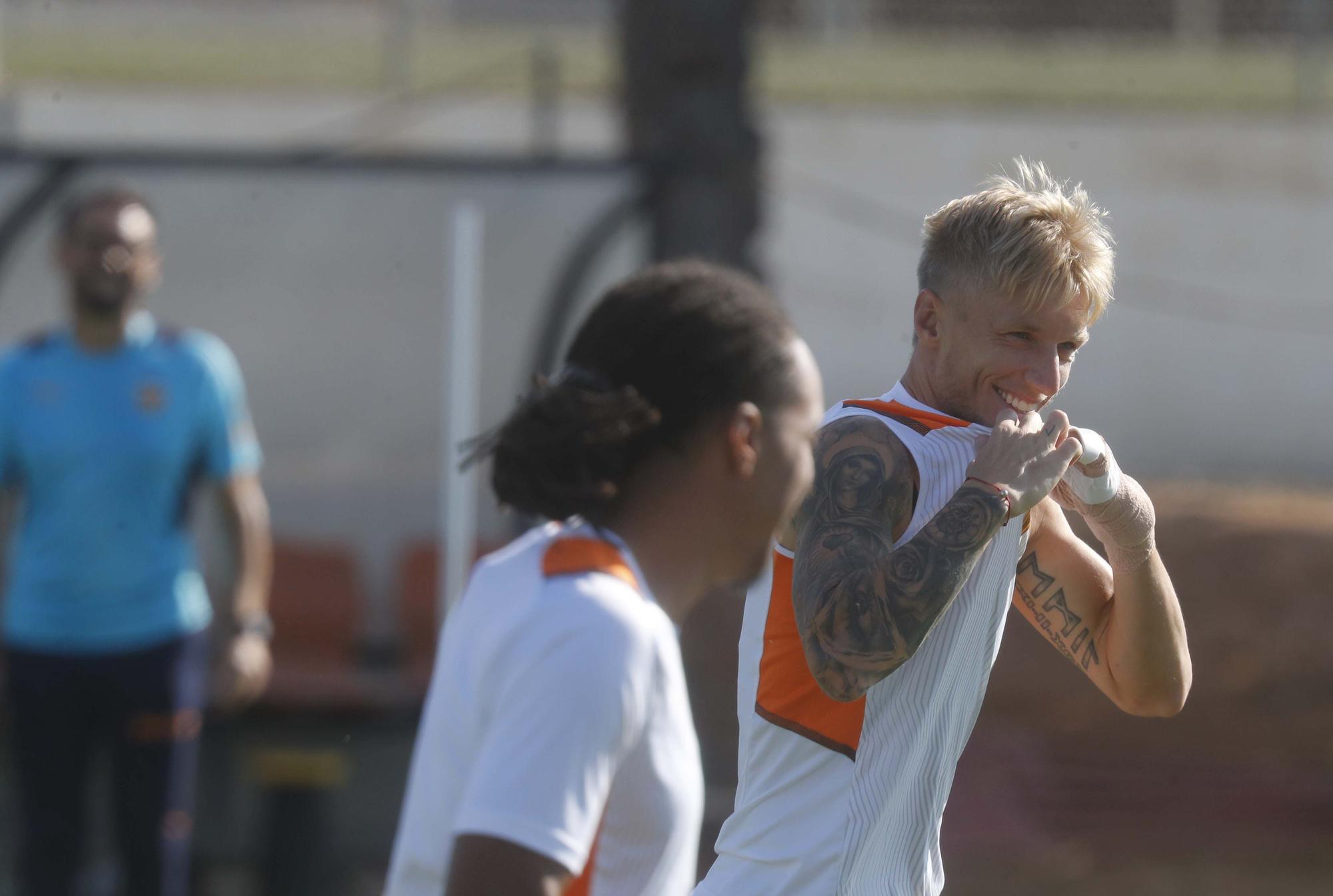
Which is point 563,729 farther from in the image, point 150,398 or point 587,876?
point 150,398

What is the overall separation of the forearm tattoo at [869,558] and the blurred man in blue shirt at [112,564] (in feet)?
9.17

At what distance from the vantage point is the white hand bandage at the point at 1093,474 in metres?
1.82

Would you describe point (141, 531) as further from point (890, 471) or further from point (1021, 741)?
point (1021, 741)

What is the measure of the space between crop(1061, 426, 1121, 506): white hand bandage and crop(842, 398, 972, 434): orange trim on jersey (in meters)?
0.14

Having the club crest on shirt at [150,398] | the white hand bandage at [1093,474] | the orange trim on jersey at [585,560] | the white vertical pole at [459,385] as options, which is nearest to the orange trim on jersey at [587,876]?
the orange trim on jersey at [585,560]

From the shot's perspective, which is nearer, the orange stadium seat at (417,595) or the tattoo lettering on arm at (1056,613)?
the tattoo lettering on arm at (1056,613)

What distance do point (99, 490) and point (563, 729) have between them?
3.05 metres

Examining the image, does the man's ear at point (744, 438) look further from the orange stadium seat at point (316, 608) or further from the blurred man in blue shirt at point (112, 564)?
the orange stadium seat at point (316, 608)

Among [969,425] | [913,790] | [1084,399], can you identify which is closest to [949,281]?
[969,425]

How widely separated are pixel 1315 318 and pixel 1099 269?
422 inches

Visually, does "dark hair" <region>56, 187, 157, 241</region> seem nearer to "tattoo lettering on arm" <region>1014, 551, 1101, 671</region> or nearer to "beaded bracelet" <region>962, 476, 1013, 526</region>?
"tattoo lettering on arm" <region>1014, 551, 1101, 671</region>

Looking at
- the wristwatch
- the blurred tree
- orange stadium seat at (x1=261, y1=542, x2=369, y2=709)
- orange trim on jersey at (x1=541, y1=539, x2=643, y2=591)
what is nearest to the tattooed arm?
orange trim on jersey at (x1=541, y1=539, x2=643, y2=591)

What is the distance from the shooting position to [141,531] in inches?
166

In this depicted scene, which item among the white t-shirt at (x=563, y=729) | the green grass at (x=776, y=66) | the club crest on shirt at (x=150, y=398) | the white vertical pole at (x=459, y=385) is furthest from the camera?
the green grass at (x=776, y=66)
